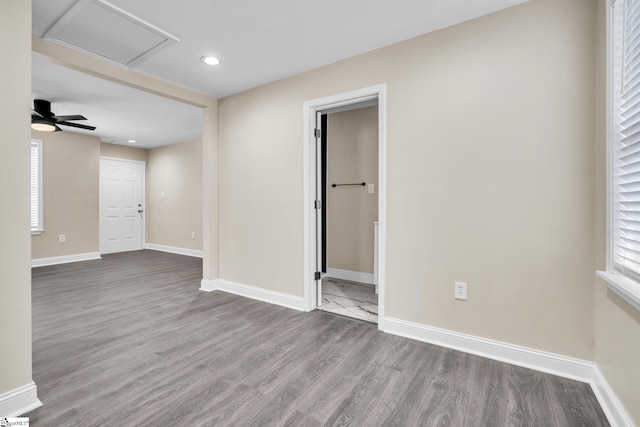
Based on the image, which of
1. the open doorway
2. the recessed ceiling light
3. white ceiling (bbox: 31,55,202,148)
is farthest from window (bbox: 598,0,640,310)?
white ceiling (bbox: 31,55,202,148)

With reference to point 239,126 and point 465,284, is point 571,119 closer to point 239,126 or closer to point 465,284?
point 465,284

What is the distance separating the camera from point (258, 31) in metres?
2.26

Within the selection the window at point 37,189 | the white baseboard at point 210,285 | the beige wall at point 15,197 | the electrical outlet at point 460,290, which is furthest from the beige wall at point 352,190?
the window at point 37,189

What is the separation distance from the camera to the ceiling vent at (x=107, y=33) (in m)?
1.97

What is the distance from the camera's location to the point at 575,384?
1752mm

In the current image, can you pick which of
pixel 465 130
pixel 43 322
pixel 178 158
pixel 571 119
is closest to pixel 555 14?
pixel 571 119

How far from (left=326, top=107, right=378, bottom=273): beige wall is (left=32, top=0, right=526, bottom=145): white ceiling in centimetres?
137

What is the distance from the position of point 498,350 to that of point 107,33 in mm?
3632

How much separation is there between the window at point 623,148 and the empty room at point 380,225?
0.5 inches

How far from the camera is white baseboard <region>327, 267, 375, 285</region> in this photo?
4.00 metres

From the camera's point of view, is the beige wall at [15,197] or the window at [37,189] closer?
the beige wall at [15,197]

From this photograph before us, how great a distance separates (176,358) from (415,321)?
1793mm

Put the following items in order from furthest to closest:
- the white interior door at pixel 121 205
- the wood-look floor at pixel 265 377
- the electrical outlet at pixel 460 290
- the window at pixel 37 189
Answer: the white interior door at pixel 121 205 → the window at pixel 37 189 → the electrical outlet at pixel 460 290 → the wood-look floor at pixel 265 377

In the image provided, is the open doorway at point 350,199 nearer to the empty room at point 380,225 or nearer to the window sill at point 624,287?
the empty room at point 380,225
